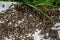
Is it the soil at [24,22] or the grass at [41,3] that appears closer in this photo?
the soil at [24,22]

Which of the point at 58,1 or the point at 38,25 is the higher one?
the point at 58,1

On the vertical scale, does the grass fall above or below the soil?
above

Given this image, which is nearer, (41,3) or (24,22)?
(24,22)

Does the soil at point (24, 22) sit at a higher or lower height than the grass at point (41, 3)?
lower

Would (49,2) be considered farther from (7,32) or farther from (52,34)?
(7,32)

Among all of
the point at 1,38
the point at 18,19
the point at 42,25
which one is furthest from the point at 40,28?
the point at 1,38

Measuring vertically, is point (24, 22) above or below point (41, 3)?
below

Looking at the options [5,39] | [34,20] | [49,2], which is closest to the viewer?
[5,39]

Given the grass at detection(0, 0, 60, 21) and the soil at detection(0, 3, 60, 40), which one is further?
the grass at detection(0, 0, 60, 21)
